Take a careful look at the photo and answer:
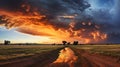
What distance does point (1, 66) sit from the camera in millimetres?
24188

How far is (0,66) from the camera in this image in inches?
953

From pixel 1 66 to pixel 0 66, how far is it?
13 centimetres

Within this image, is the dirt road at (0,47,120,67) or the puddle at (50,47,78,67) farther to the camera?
the dirt road at (0,47,120,67)

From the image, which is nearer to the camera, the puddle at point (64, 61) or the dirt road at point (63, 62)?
the puddle at point (64, 61)

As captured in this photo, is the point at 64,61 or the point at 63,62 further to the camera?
the point at 64,61
